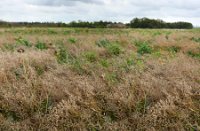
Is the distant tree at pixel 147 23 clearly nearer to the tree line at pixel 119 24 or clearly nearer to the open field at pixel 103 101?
the tree line at pixel 119 24

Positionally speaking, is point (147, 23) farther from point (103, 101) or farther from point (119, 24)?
point (103, 101)

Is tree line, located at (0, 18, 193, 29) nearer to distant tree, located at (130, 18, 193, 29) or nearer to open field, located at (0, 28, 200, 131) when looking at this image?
distant tree, located at (130, 18, 193, 29)

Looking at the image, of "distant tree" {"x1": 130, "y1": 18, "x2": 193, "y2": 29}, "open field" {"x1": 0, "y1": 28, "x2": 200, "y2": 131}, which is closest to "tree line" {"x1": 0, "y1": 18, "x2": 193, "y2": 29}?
"distant tree" {"x1": 130, "y1": 18, "x2": 193, "y2": 29}

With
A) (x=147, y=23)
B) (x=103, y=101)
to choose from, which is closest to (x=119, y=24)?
(x=147, y=23)

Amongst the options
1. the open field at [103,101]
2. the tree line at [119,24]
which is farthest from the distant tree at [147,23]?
the open field at [103,101]

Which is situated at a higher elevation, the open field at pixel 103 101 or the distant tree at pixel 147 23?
the open field at pixel 103 101

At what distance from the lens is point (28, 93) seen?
554cm

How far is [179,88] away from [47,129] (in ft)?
7.18

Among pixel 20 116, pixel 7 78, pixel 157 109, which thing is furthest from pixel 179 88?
pixel 7 78

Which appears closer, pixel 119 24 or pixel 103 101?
pixel 103 101

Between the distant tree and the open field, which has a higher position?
the open field

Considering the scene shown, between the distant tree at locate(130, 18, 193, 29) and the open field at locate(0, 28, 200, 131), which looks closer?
the open field at locate(0, 28, 200, 131)

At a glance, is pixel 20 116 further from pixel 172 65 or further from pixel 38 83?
pixel 172 65

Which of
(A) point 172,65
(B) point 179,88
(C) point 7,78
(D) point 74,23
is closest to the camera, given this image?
(B) point 179,88
